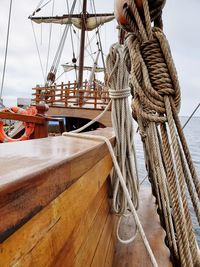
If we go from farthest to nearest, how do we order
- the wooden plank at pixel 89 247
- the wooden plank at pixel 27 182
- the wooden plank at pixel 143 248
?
the wooden plank at pixel 143 248 → the wooden plank at pixel 89 247 → the wooden plank at pixel 27 182

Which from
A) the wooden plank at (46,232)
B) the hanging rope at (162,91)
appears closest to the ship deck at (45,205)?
the wooden plank at (46,232)

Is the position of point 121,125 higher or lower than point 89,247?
higher

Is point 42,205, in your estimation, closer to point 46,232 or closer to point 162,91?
point 46,232

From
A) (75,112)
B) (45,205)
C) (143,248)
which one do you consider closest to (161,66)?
(45,205)

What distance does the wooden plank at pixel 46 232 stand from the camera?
1.00 feet

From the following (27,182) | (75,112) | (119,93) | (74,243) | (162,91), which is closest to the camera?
(27,182)

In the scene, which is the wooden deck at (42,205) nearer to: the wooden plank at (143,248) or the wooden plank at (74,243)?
the wooden plank at (74,243)

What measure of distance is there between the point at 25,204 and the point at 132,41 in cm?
68

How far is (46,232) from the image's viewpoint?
39cm

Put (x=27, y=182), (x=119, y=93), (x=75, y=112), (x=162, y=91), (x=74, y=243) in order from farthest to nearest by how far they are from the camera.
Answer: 1. (x=75, y=112)
2. (x=119, y=93)
3. (x=162, y=91)
4. (x=74, y=243)
5. (x=27, y=182)

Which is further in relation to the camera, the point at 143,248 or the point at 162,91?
the point at 143,248

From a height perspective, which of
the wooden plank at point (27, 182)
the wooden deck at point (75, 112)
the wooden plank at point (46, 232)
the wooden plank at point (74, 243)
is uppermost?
the wooden deck at point (75, 112)

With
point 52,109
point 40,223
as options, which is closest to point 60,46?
point 52,109

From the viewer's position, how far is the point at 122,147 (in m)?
1.16
